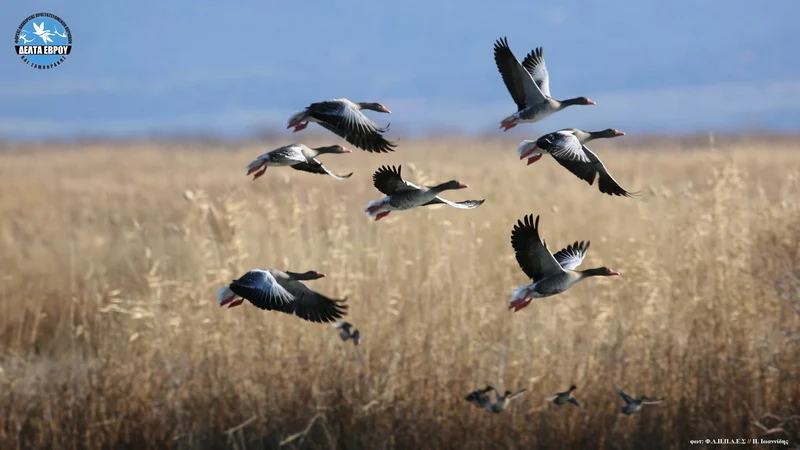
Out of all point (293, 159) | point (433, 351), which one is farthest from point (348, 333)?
point (293, 159)

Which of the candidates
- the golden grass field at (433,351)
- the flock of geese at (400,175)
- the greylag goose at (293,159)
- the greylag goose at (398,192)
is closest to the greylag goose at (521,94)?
the flock of geese at (400,175)

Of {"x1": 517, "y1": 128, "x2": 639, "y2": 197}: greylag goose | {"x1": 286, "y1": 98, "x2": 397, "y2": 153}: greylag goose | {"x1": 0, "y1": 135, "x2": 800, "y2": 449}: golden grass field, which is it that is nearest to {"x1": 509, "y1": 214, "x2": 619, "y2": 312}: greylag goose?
{"x1": 517, "y1": 128, "x2": 639, "y2": 197}: greylag goose

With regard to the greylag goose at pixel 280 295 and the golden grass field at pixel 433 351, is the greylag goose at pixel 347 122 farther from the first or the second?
the golden grass field at pixel 433 351

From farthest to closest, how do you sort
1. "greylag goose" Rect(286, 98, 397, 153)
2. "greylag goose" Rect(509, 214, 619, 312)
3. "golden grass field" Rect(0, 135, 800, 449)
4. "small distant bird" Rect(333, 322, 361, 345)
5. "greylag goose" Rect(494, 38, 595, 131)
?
1. "golden grass field" Rect(0, 135, 800, 449)
2. "small distant bird" Rect(333, 322, 361, 345)
3. "greylag goose" Rect(494, 38, 595, 131)
4. "greylag goose" Rect(509, 214, 619, 312)
5. "greylag goose" Rect(286, 98, 397, 153)

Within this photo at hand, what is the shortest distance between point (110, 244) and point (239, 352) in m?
3.32

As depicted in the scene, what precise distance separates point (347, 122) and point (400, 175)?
6.7 inches

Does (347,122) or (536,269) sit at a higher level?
(347,122)

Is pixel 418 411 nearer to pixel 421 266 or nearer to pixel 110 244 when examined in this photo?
pixel 421 266

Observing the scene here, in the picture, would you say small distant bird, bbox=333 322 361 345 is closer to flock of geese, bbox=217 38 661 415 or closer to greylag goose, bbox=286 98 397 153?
flock of geese, bbox=217 38 661 415

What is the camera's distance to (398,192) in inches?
96.8

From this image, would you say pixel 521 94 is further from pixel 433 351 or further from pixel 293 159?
pixel 433 351

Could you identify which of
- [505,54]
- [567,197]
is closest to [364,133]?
[505,54]

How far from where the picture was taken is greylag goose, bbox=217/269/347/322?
94.0 inches

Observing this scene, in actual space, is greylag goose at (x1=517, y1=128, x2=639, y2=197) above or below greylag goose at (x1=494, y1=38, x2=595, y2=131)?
below
